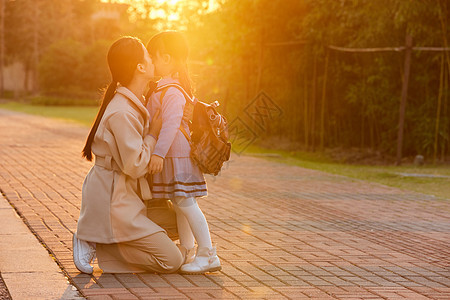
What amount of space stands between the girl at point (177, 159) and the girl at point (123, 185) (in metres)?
0.09

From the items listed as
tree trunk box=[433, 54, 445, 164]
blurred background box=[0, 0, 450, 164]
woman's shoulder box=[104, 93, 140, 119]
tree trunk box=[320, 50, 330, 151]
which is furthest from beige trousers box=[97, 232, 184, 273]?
tree trunk box=[320, 50, 330, 151]

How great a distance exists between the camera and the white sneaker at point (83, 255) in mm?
5230

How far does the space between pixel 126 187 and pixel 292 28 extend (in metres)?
14.7

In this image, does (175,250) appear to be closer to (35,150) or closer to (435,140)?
(35,150)

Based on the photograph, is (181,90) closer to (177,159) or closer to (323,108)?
(177,159)

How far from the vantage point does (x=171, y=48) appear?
541 cm

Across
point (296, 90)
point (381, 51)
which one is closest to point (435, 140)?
point (381, 51)

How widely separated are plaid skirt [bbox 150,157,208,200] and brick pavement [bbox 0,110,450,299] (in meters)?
0.58

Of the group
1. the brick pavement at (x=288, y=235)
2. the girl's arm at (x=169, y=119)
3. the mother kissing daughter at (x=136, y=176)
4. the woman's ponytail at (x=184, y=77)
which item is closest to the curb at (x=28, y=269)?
the brick pavement at (x=288, y=235)

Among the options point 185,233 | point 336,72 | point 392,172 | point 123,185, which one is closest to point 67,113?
point 336,72

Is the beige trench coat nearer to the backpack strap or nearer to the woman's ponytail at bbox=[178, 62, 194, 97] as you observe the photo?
the backpack strap

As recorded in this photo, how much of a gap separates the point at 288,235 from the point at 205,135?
210 cm

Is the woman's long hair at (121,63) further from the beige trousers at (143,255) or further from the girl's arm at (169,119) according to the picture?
the beige trousers at (143,255)

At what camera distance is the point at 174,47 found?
5.40 meters
